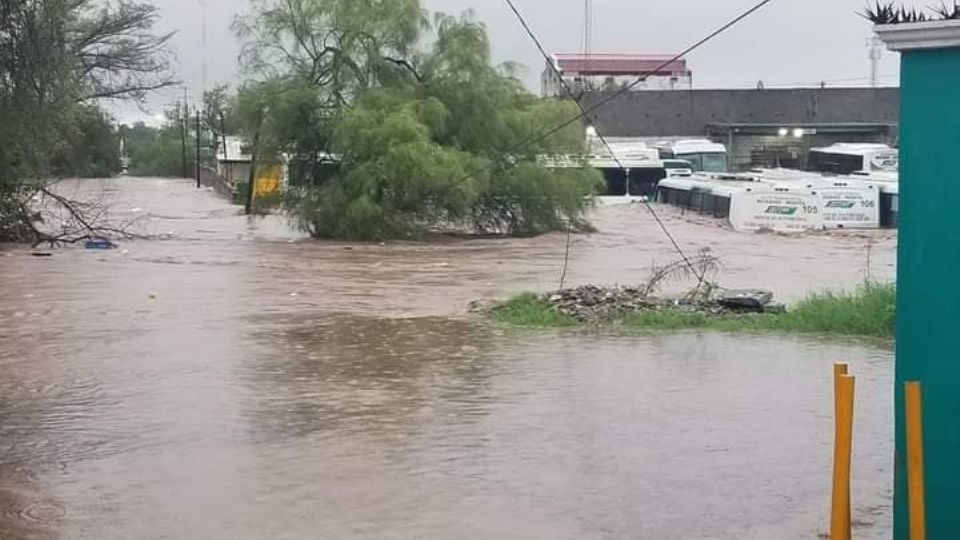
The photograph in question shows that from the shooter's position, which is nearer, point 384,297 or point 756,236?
point 384,297

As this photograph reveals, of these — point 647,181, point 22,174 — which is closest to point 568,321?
point 22,174

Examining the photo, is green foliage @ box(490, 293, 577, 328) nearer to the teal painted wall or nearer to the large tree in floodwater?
the teal painted wall

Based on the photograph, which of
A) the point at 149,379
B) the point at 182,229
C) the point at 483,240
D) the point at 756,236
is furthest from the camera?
the point at 182,229

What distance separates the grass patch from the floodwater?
0.73 m

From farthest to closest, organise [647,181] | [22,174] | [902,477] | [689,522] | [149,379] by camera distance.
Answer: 1. [647,181]
2. [22,174]
3. [149,379]
4. [689,522]
5. [902,477]

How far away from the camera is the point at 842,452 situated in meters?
4.66

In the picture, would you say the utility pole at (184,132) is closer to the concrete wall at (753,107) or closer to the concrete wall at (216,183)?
the concrete wall at (216,183)

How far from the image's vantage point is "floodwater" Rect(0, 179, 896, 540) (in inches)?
336

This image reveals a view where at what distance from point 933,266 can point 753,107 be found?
73572 mm

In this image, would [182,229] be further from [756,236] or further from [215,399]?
[215,399]

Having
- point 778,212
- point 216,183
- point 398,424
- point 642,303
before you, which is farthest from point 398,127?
point 216,183

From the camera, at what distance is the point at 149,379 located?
1468 centimetres

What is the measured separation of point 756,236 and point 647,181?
1883cm

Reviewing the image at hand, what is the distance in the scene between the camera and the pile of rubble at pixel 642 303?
20.1m
